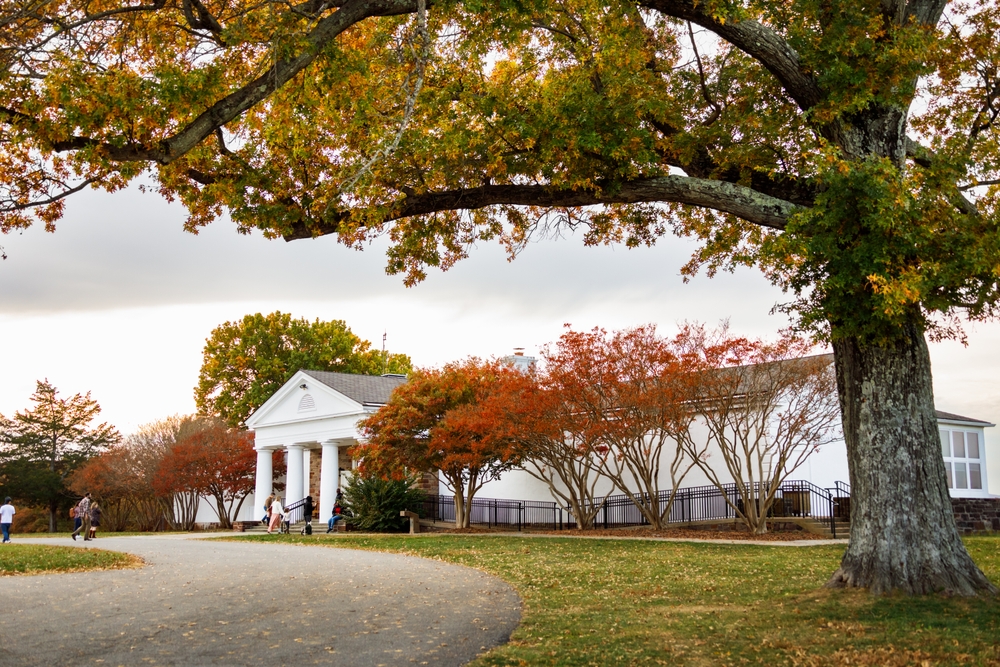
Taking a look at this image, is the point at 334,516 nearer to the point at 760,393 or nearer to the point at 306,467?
the point at 306,467

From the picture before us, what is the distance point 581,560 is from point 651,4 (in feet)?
31.3

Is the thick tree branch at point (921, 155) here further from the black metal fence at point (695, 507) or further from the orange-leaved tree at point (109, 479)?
the orange-leaved tree at point (109, 479)

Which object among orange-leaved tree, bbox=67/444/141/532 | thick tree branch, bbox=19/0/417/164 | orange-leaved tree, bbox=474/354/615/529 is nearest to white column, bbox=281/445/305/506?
orange-leaved tree, bbox=67/444/141/532

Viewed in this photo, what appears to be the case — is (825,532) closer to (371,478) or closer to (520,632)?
(371,478)

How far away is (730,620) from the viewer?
8742 mm

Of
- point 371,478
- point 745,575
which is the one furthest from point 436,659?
point 371,478

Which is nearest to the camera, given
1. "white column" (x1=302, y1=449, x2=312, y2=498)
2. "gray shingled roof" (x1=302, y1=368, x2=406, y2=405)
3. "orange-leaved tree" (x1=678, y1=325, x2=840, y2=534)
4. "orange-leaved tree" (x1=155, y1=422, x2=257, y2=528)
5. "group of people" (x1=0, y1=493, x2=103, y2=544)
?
"orange-leaved tree" (x1=678, y1=325, x2=840, y2=534)

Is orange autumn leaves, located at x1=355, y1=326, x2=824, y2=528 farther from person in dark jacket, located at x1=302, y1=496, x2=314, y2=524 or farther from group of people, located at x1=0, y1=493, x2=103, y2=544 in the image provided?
group of people, located at x1=0, y1=493, x2=103, y2=544

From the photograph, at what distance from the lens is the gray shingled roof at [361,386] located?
34500mm

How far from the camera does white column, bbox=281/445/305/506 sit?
36.3 meters

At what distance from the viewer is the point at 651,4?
10609 millimetres

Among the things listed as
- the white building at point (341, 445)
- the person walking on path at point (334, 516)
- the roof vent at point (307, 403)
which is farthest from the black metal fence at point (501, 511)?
the roof vent at point (307, 403)

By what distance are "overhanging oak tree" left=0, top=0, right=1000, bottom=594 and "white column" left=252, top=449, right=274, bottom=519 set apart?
2683 cm

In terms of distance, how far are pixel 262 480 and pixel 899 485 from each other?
104 ft
